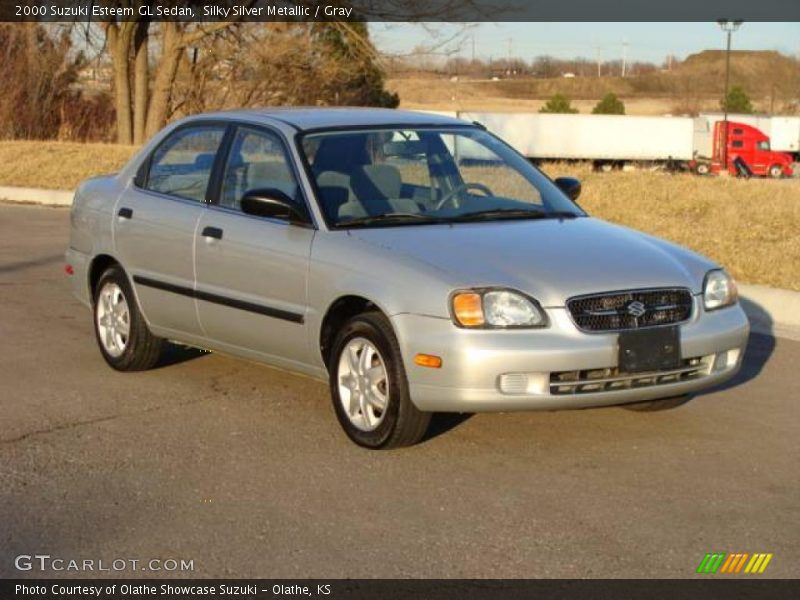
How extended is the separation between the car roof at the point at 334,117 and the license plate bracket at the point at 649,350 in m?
2.12

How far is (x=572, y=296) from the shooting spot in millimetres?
6289

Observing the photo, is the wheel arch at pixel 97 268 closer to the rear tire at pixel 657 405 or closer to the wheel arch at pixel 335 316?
the wheel arch at pixel 335 316

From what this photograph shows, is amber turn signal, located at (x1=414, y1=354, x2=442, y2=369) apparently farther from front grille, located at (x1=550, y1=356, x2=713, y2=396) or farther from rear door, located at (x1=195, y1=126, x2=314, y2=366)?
rear door, located at (x1=195, y1=126, x2=314, y2=366)

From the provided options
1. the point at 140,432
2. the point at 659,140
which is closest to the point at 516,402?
the point at 140,432

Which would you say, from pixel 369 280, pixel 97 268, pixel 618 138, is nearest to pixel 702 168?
pixel 618 138

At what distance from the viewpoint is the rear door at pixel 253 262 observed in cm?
709

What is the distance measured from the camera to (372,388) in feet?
21.6

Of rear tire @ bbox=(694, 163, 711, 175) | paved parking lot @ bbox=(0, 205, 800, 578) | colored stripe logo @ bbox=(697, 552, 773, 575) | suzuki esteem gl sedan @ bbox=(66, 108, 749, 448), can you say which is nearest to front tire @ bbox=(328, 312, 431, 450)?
suzuki esteem gl sedan @ bbox=(66, 108, 749, 448)

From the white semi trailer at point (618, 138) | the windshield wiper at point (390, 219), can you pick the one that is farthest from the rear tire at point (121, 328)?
the white semi trailer at point (618, 138)

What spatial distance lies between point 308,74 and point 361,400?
30.5m

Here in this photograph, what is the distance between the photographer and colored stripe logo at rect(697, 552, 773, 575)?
16.2ft
